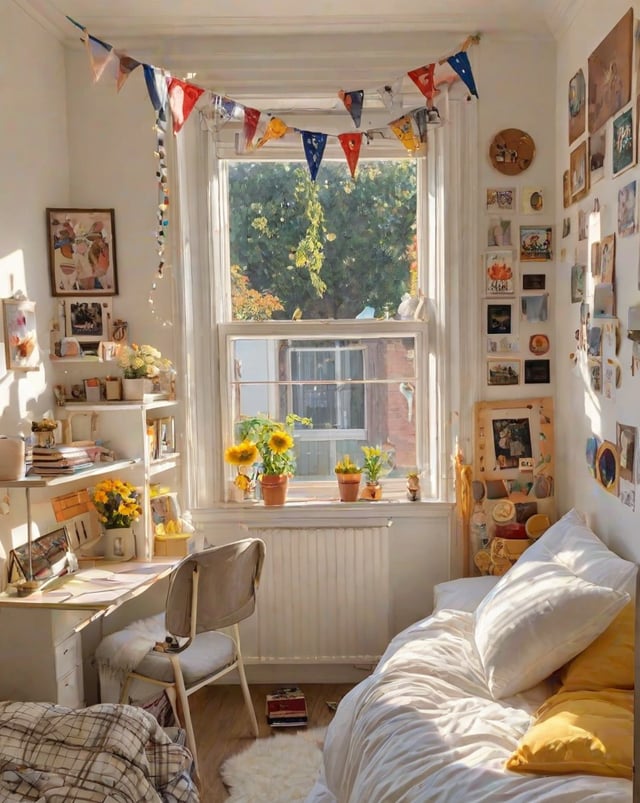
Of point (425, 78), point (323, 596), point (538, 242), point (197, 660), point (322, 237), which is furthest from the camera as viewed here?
point (322, 237)

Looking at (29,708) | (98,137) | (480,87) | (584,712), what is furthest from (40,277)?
(584,712)

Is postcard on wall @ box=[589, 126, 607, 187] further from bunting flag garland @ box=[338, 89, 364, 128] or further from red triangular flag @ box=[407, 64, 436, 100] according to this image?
bunting flag garland @ box=[338, 89, 364, 128]

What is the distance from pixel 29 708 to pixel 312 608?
1.31 meters

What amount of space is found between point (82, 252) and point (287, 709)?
205cm

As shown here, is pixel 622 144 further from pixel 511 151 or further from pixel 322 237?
pixel 322 237

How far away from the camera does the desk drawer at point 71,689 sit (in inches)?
94.5

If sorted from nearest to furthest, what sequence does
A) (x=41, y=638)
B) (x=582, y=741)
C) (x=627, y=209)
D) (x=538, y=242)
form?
(x=582, y=741) → (x=627, y=209) → (x=41, y=638) → (x=538, y=242)

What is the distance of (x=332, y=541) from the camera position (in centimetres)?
317

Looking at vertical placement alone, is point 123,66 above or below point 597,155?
above

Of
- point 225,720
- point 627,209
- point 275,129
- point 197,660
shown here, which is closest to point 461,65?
point 275,129

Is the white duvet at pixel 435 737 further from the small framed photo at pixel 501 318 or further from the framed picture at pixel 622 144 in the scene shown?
the framed picture at pixel 622 144

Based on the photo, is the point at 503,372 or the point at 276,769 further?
the point at 503,372

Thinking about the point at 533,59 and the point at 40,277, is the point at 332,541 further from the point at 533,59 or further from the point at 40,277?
the point at 533,59

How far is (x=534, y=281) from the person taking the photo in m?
3.09
